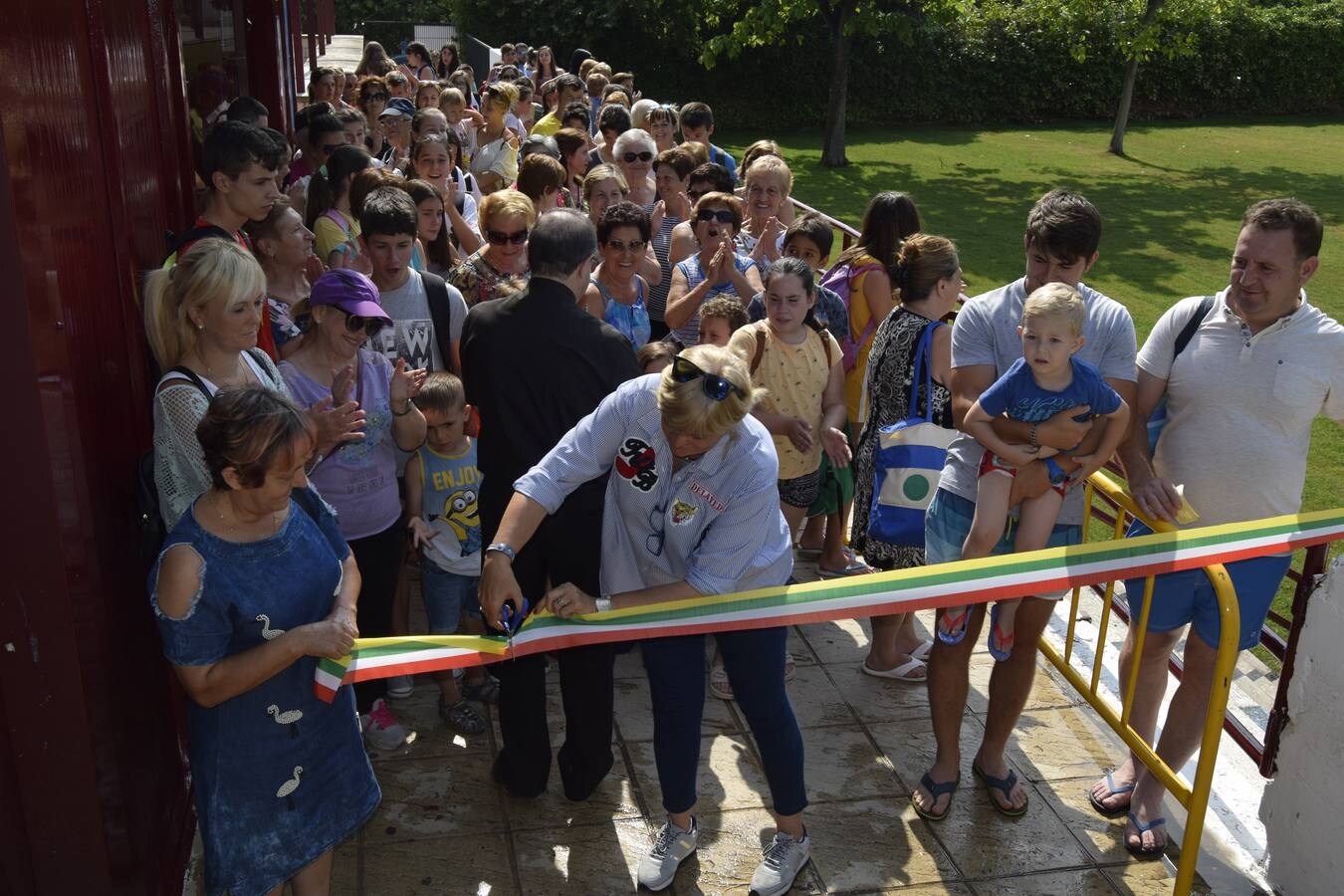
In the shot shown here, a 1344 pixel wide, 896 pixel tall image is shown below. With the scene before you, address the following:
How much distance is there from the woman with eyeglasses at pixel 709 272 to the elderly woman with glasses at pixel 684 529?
2.44 meters

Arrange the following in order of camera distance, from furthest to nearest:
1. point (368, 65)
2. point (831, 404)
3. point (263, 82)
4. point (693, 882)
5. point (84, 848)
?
point (368, 65) → point (263, 82) → point (831, 404) → point (693, 882) → point (84, 848)

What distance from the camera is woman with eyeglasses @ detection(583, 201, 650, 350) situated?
560cm

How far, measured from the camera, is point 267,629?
10.2 feet

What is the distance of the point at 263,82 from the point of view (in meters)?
12.4

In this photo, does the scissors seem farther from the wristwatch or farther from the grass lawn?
the grass lawn

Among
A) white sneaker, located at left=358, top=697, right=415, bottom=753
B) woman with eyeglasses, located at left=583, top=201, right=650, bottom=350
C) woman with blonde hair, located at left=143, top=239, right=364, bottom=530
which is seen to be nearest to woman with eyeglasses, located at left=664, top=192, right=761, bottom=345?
woman with eyeglasses, located at left=583, top=201, right=650, bottom=350

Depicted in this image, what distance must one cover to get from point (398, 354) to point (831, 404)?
6.28ft

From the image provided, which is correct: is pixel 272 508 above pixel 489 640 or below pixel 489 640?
above

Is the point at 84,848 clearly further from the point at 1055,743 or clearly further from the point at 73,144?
the point at 1055,743

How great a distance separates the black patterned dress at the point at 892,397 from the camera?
4.84 metres

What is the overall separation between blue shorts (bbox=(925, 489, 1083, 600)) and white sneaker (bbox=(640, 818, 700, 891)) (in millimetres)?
1317

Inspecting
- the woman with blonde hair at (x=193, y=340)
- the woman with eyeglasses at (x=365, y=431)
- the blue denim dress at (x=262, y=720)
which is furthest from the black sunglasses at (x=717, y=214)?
the blue denim dress at (x=262, y=720)

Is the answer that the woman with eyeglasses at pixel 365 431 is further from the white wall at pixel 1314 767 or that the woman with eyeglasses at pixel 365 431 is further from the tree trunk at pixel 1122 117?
the tree trunk at pixel 1122 117

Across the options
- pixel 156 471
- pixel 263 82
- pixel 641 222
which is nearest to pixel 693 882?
pixel 156 471
